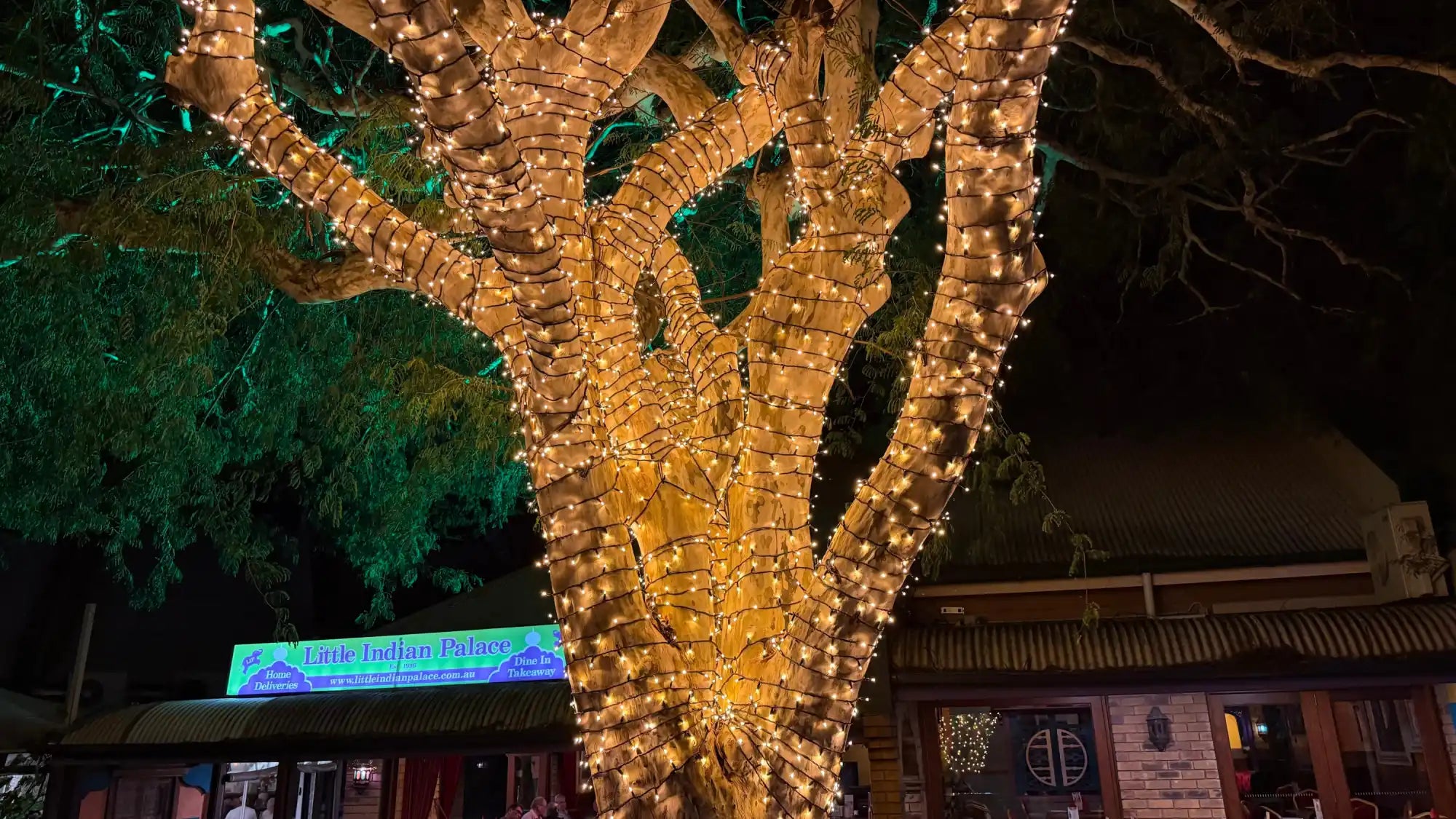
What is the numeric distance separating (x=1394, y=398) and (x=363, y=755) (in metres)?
10.6

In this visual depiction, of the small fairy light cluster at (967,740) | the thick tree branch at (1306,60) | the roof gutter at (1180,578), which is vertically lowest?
the small fairy light cluster at (967,740)

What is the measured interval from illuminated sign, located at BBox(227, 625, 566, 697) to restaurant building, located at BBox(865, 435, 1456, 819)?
117 inches

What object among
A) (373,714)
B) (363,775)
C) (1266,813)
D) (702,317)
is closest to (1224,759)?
(1266,813)

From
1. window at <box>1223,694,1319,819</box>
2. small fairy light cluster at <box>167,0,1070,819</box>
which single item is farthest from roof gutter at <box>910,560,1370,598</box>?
small fairy light cluster at <box>167,0,1070,819</box>

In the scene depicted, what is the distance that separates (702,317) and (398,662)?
19.9 feet

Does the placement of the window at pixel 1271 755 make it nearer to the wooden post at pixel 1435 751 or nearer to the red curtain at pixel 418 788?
the wooden post at pixel 1435 751

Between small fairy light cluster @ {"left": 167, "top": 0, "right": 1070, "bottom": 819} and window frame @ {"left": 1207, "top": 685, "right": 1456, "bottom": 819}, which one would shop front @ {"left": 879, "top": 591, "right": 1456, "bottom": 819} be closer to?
window frame @ {"left": 1207, "top": 685, "right": 1456, "bottom": 819}

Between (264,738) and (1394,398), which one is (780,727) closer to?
(264,738)

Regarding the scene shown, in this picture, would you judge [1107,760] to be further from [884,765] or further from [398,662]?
[398,662]

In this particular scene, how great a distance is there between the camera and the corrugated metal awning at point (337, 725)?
7.25 metres

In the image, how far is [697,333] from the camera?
341 cm

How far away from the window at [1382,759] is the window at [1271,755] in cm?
31

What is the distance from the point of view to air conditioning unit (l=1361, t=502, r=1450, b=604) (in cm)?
652

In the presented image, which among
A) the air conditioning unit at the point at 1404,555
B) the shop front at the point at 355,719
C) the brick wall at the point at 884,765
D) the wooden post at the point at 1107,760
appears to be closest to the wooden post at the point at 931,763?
the brick wall at the point at 884,765
